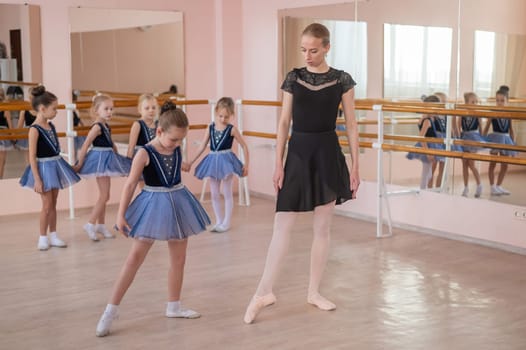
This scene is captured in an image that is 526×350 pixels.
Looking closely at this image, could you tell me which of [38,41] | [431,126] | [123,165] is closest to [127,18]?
[38,41]

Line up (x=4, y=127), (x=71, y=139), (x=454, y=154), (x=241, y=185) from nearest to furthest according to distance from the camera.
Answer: (x=454, y=154) → (x=4, y=127) → (x=71, y=139) → (x=241, y=185)

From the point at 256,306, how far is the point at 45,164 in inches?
89.0

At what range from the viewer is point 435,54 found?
558cm

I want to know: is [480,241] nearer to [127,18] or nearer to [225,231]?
[225,231]

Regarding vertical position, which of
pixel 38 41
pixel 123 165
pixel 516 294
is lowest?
pixel 516 294

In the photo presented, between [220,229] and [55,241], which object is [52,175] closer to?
[55,241]

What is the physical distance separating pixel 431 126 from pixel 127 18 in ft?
10.4

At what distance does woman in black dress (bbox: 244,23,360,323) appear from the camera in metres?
3.59

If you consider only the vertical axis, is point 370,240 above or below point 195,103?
below

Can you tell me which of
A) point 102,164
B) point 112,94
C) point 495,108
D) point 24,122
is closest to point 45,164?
point 102,164

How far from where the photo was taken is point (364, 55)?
20.2ft

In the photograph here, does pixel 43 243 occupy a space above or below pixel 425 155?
below

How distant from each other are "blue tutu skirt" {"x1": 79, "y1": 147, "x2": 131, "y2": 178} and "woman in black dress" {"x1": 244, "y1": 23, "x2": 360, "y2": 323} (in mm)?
2222

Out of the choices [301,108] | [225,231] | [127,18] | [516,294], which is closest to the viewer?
[301,108]
